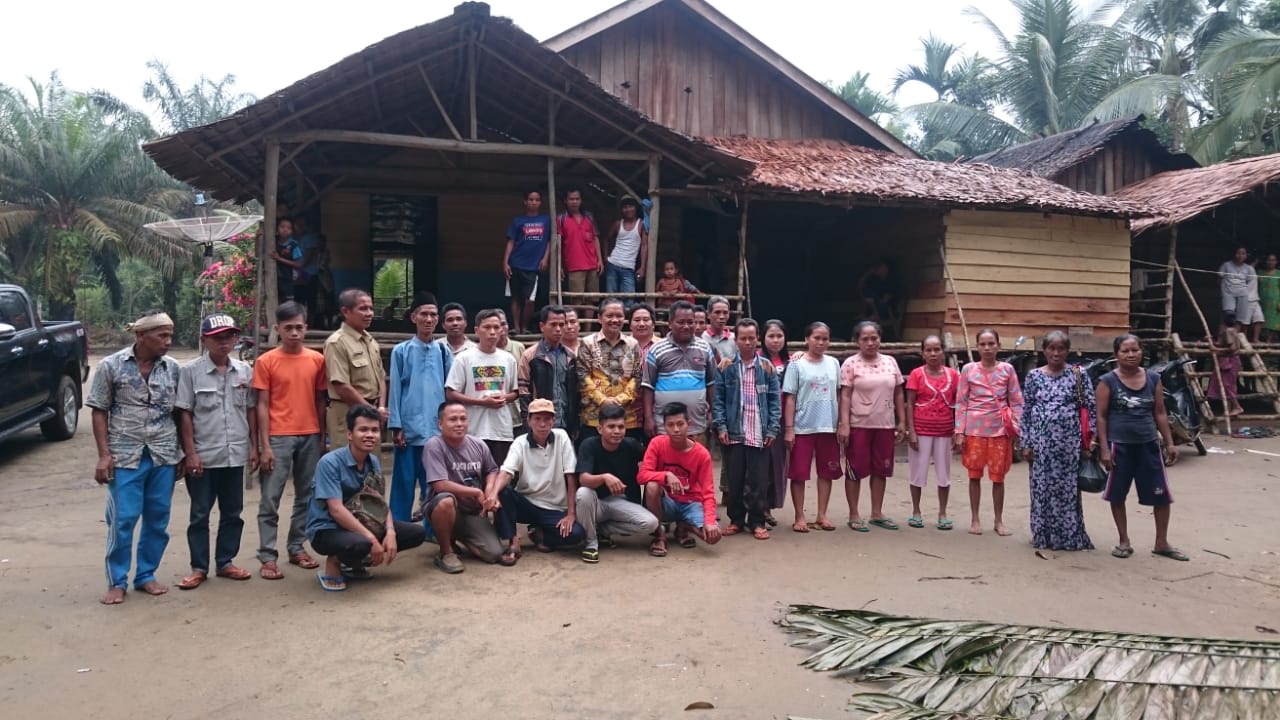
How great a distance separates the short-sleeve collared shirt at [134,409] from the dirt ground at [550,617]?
82cm

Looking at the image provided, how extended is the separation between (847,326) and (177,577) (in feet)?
35.9

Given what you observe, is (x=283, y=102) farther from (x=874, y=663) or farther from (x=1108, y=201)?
(x=1108, y=201)

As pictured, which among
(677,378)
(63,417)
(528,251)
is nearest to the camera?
(677,378)

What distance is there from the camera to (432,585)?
489 centimetres

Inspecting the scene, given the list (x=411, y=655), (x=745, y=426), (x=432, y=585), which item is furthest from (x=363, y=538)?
(x=745, y=426)

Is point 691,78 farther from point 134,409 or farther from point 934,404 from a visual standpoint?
point 134,409

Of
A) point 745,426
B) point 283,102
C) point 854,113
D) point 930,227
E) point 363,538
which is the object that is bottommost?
point 363,538

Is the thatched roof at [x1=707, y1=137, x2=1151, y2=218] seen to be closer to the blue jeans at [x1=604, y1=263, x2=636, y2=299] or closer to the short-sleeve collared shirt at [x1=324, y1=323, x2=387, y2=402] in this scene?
the blue jeans at [x1=604, y1=263, x2=636, y2=299]

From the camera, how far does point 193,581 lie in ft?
15.7

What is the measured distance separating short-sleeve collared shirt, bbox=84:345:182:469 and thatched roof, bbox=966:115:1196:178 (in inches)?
592

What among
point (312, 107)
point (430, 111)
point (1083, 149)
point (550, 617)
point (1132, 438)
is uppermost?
point (1083, 149)

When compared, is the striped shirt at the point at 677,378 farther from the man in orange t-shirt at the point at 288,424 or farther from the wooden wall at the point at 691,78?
the wooden wall at the point at 691,78

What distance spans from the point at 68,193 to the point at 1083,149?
26801mm

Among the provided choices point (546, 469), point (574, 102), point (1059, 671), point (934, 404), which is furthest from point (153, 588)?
point (574, 102)
